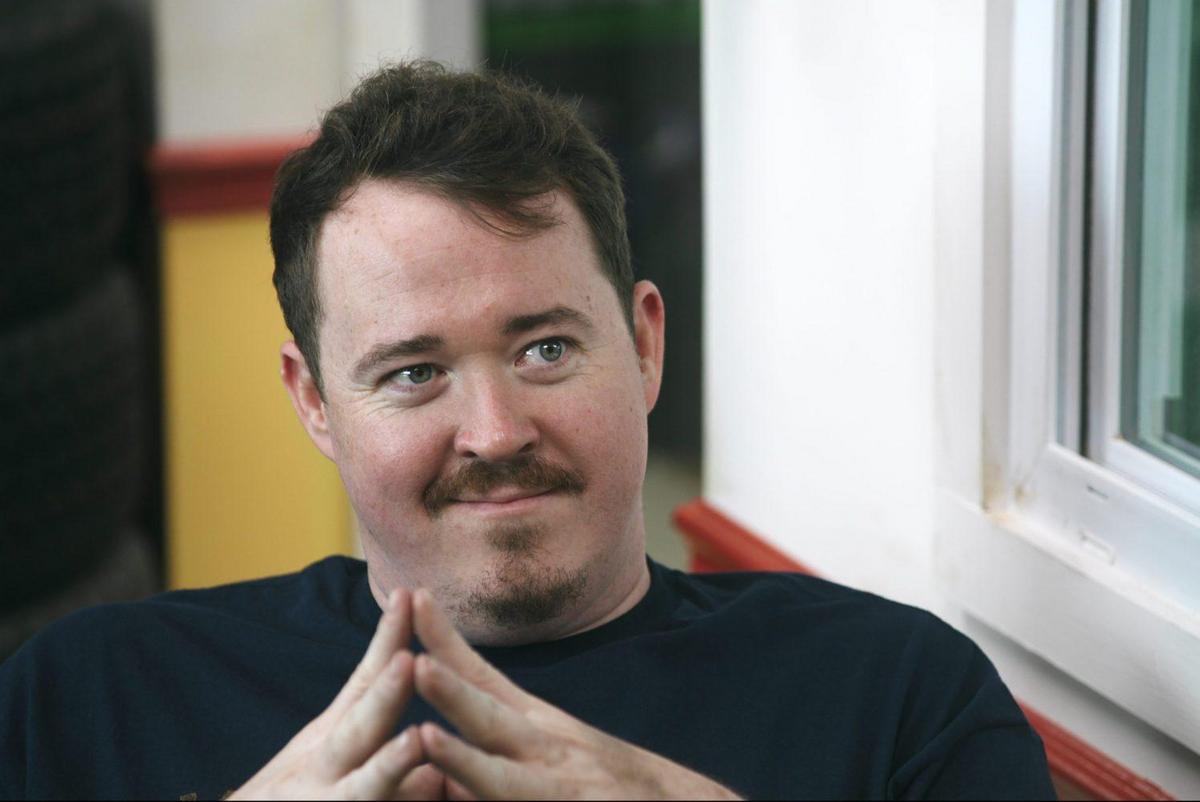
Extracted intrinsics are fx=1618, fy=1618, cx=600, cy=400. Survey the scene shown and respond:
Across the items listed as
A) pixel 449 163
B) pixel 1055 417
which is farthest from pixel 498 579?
pixel 1055 417

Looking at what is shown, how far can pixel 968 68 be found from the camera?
1458 millimetres

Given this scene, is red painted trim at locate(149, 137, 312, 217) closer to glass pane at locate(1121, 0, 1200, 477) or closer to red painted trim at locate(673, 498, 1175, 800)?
red painted trim at locate(673, 498, 1175, 800)

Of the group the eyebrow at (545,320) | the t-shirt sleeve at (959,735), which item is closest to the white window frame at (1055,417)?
the t-shirt sleeve at (959,735)

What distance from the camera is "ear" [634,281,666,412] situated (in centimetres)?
150

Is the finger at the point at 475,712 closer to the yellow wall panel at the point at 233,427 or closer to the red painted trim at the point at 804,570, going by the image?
the red painted trim at the point at 804,570

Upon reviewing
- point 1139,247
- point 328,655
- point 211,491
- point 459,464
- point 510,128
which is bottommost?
point 211,491

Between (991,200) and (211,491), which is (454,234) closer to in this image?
(991,200)

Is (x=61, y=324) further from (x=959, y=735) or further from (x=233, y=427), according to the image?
(x=959, y=735)

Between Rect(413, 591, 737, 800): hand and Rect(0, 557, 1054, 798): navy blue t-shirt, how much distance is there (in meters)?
0.12

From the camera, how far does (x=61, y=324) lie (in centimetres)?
273

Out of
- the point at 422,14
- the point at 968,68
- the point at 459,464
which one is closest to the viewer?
the point at 459,464

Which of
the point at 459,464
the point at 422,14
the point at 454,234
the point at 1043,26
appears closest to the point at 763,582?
the point at 459,464

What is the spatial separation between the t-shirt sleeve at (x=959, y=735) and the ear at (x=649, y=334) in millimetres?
339

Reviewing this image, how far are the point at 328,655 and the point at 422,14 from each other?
1.78m
